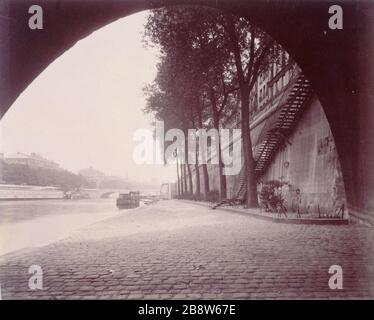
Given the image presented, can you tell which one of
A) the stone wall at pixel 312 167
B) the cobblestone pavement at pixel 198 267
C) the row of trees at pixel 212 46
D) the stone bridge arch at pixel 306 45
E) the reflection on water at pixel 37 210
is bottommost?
the reflection on water at pixel 37 210

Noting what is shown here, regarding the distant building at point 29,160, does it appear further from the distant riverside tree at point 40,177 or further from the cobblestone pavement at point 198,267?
the cobblestone pavement at point 198,267

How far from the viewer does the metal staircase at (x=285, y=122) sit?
795 inches

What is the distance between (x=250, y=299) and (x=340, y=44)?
6.64 metres

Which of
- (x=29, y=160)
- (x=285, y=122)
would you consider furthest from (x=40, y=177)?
(x=285, y=122)

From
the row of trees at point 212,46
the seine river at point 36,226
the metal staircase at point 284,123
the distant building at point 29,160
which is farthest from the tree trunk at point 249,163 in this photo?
the distant building at point 29,160

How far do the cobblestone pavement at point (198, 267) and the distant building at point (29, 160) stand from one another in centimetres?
9538

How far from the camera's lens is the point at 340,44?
9.11 m

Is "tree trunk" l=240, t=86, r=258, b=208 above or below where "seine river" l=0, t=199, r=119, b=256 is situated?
above

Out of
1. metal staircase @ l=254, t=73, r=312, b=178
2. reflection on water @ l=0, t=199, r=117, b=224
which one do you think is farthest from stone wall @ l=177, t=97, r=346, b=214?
reflection on water @ l=0, t=199, r=117, b=224

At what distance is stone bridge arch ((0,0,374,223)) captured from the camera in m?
7.23

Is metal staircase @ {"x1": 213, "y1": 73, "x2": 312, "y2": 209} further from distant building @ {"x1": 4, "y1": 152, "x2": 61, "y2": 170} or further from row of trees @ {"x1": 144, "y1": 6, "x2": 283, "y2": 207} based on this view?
distant building @ {"x1": 4, "y1": 152, "x2": 61, "y2": 170}

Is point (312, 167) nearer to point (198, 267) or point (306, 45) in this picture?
point (306, 45)

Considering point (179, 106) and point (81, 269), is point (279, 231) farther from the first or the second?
point (179, 106)

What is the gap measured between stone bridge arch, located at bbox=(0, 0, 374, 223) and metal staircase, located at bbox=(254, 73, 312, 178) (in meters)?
9.85
